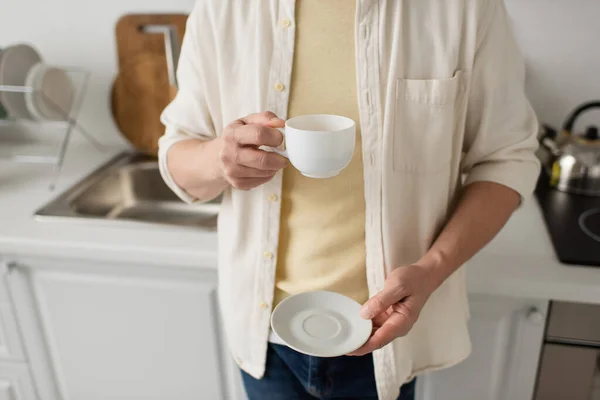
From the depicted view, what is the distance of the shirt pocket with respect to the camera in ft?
2.37

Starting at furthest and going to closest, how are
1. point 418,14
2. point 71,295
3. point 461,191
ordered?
point 71,295 < point 461,191 < point 418,14

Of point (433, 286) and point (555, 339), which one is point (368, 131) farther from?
point (555, 339)

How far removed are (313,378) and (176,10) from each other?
1086 millimetres

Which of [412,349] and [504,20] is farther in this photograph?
[412,349]

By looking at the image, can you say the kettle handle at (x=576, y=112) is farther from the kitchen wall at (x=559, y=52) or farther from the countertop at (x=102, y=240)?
the countertop at (x=102, y=240)

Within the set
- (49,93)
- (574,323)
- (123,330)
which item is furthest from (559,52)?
(49,93)

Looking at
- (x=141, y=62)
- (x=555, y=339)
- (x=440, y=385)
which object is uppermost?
(x=141, y=62)

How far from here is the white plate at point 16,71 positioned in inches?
56.9

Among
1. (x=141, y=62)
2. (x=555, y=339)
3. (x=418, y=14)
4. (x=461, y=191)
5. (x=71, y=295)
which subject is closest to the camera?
(x=418, y=14)

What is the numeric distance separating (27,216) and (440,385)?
0.95 metres

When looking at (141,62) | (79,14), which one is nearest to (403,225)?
(141,62)

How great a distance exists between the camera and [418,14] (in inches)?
28.3

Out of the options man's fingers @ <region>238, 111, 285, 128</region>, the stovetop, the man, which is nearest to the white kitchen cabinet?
the stovetop

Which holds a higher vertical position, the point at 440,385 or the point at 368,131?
the point at 368,131
